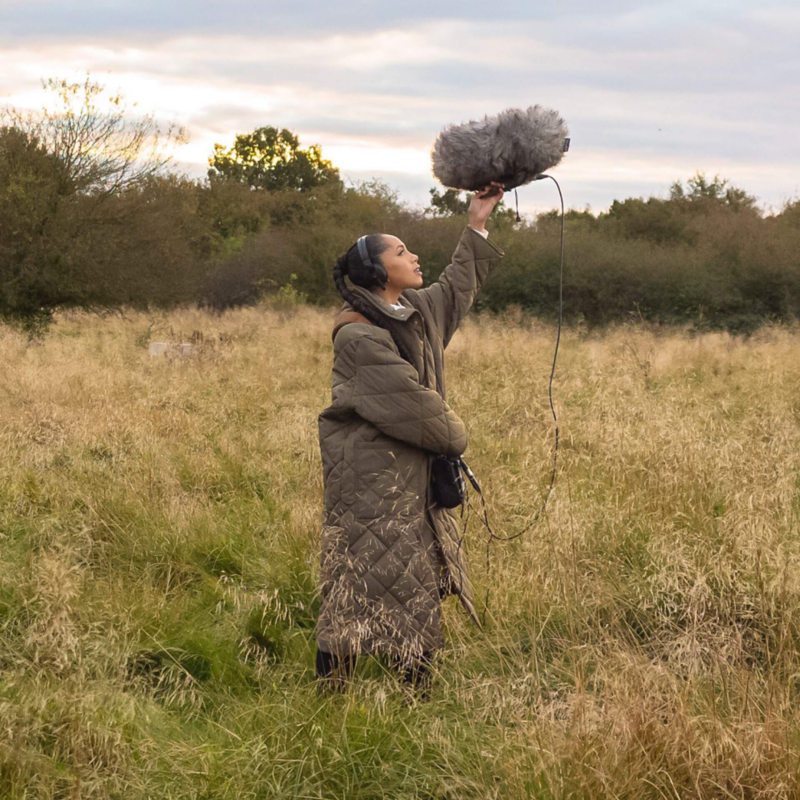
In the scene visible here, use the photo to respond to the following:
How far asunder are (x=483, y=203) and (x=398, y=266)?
56cm

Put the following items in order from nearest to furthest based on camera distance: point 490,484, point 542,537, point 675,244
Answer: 1. point 542,537
2. point 490,484
3. point 675,244

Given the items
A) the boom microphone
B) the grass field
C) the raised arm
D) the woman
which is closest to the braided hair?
the woman

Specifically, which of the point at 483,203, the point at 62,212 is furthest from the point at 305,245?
the point at 483,203

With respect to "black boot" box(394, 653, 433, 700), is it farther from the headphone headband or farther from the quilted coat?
the headphone headband

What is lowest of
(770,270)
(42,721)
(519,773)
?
(42,721)

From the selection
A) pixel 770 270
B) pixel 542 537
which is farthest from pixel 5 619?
pixel 770 270

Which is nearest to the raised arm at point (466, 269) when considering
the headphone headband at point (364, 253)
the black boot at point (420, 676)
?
the headphone headband at point (364, 253)

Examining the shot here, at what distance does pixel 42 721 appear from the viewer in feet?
8.34

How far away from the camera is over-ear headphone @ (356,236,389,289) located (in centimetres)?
324

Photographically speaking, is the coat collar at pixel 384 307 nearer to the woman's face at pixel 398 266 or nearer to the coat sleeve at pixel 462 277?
the woman's face at pixel 398 266

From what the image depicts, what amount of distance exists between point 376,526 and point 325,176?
55656mm

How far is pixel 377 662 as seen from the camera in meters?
3.08

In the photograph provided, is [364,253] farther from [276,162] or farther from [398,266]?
[276,162]

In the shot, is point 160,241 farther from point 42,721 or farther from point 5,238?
point 42,721
